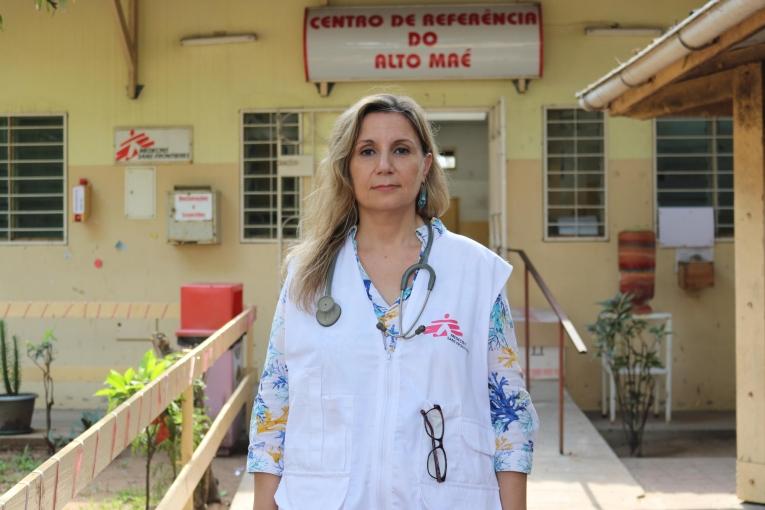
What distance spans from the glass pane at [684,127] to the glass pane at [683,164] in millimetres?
193

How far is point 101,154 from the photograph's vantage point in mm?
7672

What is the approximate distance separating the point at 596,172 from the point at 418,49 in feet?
5.70

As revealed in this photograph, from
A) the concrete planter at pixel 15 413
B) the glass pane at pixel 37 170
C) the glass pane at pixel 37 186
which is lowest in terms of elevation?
the concrete planter at pixel 15 413

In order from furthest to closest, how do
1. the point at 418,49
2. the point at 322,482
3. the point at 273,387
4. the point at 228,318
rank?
the point at 418,49 → the point at 228,318 → the point at 273,387 → the point at 322,482

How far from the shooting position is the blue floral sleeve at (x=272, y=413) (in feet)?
6.18

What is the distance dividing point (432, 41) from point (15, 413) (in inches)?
161

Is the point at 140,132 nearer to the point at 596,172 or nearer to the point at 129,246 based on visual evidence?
the point at 129,246

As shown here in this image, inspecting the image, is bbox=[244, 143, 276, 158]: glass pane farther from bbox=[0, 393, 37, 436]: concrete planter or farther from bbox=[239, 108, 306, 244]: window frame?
bbox=[0, 393, 37, 436]: concrete planter

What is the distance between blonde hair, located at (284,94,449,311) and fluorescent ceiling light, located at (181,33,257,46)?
5755mm

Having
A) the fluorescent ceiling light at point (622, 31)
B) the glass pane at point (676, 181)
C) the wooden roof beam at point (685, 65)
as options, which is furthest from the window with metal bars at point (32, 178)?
the glass pane at point (676, 181)

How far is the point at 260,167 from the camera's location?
7699 millimetres

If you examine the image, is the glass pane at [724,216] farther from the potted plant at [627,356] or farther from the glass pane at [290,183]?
the glass pane at [290,183]

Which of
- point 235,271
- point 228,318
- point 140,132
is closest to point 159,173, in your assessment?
point 140,132

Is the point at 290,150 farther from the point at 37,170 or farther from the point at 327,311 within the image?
the point at 327,311
